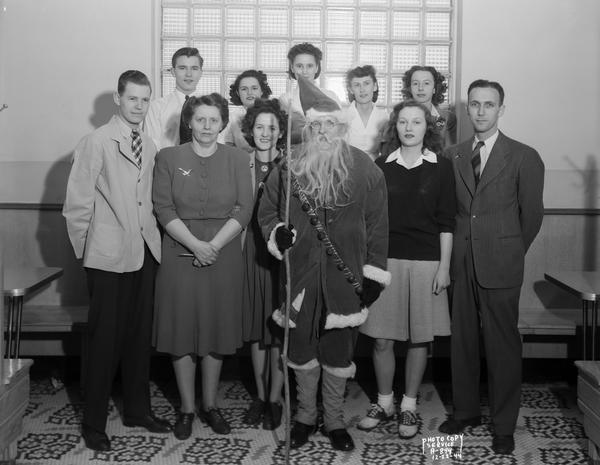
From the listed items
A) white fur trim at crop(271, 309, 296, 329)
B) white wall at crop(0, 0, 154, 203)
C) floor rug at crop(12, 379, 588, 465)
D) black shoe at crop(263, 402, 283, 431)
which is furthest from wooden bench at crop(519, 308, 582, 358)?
white wall at crop(0, 0, 154, 203)

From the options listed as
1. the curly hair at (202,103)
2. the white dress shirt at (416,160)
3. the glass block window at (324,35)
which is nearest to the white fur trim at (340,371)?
the white dress shirt at (416,160)

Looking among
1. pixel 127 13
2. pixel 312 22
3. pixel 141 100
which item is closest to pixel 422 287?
pixel 141 100

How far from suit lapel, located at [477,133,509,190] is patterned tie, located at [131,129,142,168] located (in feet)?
5.43

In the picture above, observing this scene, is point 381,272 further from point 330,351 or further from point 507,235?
point 507,235

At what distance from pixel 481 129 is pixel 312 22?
221 centimetres

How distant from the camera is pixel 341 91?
5.52 m

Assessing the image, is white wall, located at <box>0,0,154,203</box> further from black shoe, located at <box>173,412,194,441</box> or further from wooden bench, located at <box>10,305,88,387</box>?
black shoe, located at <box>173,412,194,441</box>

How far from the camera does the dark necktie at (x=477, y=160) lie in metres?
3.74

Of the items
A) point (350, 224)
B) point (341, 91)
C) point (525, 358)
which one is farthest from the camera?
point (341, 91)

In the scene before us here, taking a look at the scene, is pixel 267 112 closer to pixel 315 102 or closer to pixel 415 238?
pixel 315 102

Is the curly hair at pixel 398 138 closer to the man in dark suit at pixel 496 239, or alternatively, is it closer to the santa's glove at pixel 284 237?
the man in dark suit at pixel 496 239

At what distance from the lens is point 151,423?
12.5ft

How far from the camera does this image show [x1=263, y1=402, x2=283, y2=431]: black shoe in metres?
3.85
